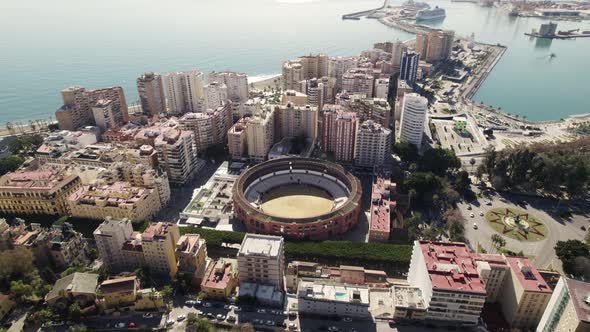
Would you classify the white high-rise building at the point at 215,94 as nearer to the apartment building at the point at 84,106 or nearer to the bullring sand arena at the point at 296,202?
the apartment building at the point at 84,106

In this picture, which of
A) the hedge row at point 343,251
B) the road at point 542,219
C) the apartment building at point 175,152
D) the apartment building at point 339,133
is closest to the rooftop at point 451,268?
the hedge row at point 343,251


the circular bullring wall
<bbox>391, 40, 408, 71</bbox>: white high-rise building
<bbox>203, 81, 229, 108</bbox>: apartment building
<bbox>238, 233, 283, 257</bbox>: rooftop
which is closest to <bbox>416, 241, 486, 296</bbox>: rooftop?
the circular bullring wall

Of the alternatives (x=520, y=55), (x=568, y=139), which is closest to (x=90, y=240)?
(x=568, y=139)

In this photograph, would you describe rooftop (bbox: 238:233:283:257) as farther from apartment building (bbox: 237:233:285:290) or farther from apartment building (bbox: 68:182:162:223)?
apartment building (bbox: 68:182:162:223)

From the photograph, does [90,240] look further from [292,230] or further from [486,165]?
[486,165]

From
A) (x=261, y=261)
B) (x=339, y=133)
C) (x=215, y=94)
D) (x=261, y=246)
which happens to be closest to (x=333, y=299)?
(x=261, y=261)

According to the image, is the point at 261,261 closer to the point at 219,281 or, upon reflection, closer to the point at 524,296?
the point at 219,281
